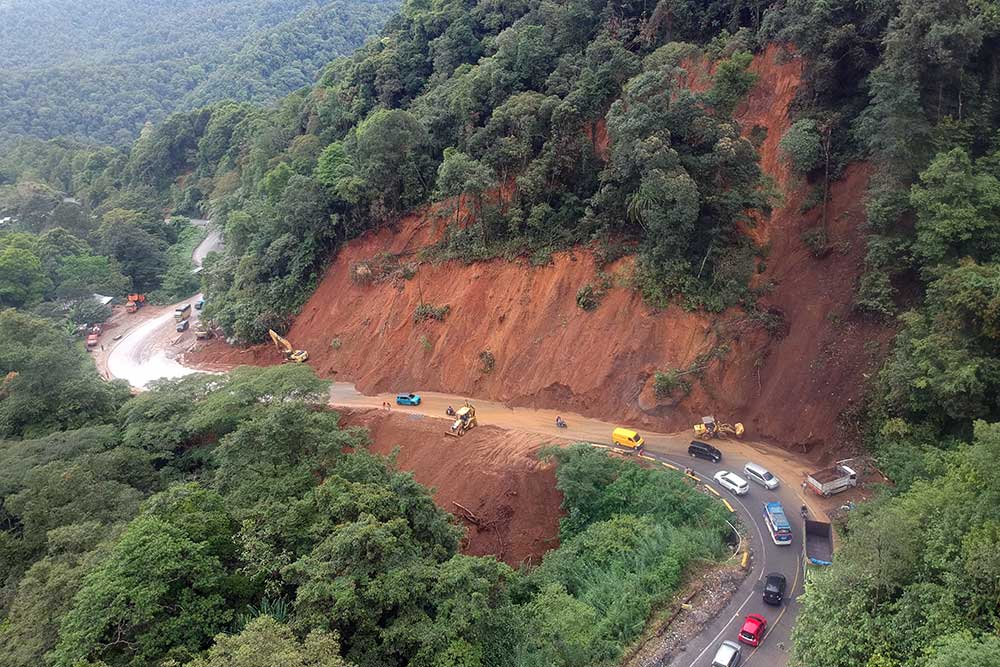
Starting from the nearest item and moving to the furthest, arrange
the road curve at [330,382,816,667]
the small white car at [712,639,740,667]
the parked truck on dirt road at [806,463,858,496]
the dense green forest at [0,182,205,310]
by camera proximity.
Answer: the small white car at [712,639,740,667]
the road curve at [330,382,816,667]
the parked truck on dirt road at [806,463,858,496]
the dense green forest at [0,182,205,310]

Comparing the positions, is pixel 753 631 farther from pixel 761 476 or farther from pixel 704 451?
pixel 704 451

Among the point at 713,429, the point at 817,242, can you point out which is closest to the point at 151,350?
the point at 713,429

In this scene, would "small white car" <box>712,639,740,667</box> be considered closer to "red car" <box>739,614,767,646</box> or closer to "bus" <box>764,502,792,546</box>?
"red car" <box>739,614,767,646</box>

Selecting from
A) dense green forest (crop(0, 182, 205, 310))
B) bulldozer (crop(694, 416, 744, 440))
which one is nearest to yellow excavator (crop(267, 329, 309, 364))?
dense green forest (crop(0, 182, 205, 310))

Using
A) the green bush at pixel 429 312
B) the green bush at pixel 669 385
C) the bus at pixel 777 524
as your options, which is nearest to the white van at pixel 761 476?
the bus at pixel 777 524

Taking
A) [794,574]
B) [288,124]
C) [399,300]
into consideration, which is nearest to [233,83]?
[288,124]

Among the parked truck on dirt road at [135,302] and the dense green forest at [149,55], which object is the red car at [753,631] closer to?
the parked truck on dirt road at [135,302]

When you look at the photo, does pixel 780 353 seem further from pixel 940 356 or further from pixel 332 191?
pixel 332 191
